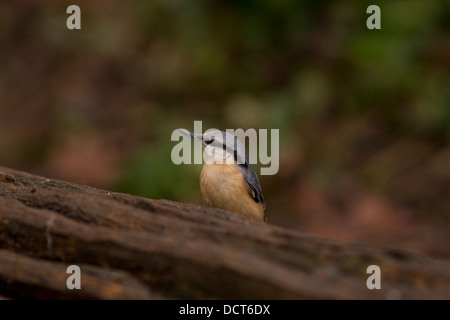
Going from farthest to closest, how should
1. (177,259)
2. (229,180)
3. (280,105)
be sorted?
(280,105), (229,180), (177,259)

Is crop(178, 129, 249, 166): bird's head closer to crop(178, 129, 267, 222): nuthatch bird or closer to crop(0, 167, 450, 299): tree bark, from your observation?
crop(178, 129, 267, 222): nuthatch bird

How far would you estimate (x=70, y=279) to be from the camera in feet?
9.66

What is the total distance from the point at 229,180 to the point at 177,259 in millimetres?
1546

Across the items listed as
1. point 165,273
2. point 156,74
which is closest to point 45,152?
point 156,74

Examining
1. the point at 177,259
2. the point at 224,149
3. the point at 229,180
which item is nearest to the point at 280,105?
the point at 224,149

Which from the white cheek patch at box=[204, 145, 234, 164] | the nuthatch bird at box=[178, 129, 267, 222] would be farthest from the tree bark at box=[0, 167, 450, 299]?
the white cheek patch at box=[204, 145, 234, 164]

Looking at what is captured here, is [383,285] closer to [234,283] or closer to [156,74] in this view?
[234,283]

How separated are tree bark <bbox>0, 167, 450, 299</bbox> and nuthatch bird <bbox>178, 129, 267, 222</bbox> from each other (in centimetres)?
99

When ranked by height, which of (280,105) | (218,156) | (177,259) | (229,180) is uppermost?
(280,105)

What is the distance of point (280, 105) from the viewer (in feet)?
26.4

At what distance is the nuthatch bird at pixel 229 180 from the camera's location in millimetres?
4340

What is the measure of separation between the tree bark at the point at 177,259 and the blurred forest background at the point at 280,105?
368cm

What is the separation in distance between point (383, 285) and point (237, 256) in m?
0.63

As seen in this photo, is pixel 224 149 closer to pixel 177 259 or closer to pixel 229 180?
pixel 229 180
